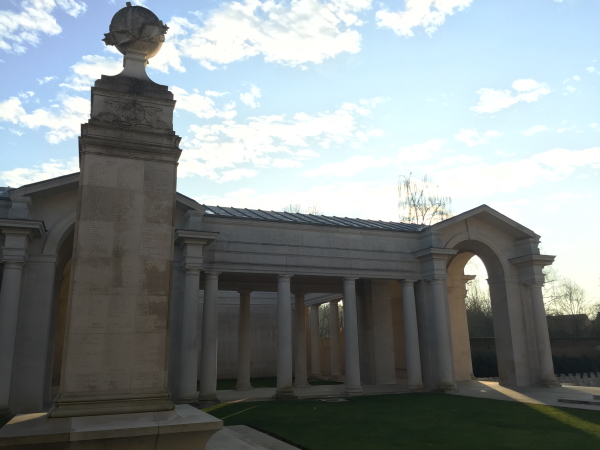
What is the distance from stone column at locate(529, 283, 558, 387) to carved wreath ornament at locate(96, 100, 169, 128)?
26.3 meters

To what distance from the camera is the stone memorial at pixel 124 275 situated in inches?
297

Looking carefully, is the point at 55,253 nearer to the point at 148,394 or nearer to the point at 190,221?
the point at 190,221

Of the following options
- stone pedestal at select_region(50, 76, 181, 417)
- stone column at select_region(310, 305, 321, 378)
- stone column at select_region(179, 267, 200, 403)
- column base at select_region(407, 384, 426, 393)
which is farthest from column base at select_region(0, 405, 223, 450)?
stone column at select_region(310, 305, 321, 378)

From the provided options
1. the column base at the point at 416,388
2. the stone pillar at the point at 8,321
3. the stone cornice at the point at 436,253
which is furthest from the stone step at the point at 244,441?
the stone cornice at the point at 436,253

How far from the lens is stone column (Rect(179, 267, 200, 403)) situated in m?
20.9

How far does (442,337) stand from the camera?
86.6 feet

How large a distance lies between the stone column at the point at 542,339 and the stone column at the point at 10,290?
1083 inches

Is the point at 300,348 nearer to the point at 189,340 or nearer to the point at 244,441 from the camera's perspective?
the point at 189,340

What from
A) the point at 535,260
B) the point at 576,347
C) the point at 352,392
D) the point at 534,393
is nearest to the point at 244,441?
the point at 352,392

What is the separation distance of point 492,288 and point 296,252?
13745 mm

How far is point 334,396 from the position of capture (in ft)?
82.6

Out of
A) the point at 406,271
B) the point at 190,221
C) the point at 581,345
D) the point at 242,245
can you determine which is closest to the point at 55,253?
the point at 190,221

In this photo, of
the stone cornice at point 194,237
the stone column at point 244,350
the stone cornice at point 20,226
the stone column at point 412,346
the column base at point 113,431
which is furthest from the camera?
the stone column at point 244,350

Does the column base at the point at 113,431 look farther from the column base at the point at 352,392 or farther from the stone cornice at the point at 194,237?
the column base at the point at 352,392
